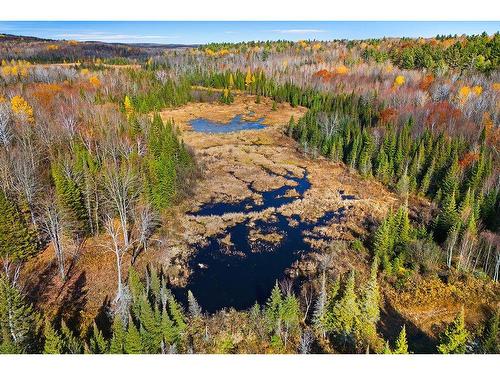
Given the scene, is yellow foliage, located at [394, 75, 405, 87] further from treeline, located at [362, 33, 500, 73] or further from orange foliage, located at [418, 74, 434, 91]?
treeline, located at [362, 33, 500, 73]

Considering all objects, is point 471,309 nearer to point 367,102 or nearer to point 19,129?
point 19,129

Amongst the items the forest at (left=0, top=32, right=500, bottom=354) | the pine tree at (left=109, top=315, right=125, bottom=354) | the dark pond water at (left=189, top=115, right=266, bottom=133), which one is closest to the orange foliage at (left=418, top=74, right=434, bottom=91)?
the forest at (left=0, top=32, right=500, bottom=354)

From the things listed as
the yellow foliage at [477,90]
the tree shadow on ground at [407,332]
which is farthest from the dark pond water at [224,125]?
the tree shadow on ground at [407,332]

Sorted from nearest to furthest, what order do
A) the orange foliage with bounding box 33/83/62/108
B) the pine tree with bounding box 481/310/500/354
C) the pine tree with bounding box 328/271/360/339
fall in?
the pine tree with bounding box 481/310/500/354 → the pine tree with bounding box 328/271/360/339 → the orange foliage with bounding box 33/83/62/108

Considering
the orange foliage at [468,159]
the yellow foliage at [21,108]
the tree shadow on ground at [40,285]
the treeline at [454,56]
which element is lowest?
the tree shadow on ground at [40,285]

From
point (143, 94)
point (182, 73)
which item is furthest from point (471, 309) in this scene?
point (182, 73)

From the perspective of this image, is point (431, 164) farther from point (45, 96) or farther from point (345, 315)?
point (45, 96)

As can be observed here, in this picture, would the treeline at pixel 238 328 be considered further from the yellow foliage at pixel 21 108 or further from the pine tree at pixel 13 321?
the yellow foliage at pixel 21 108
